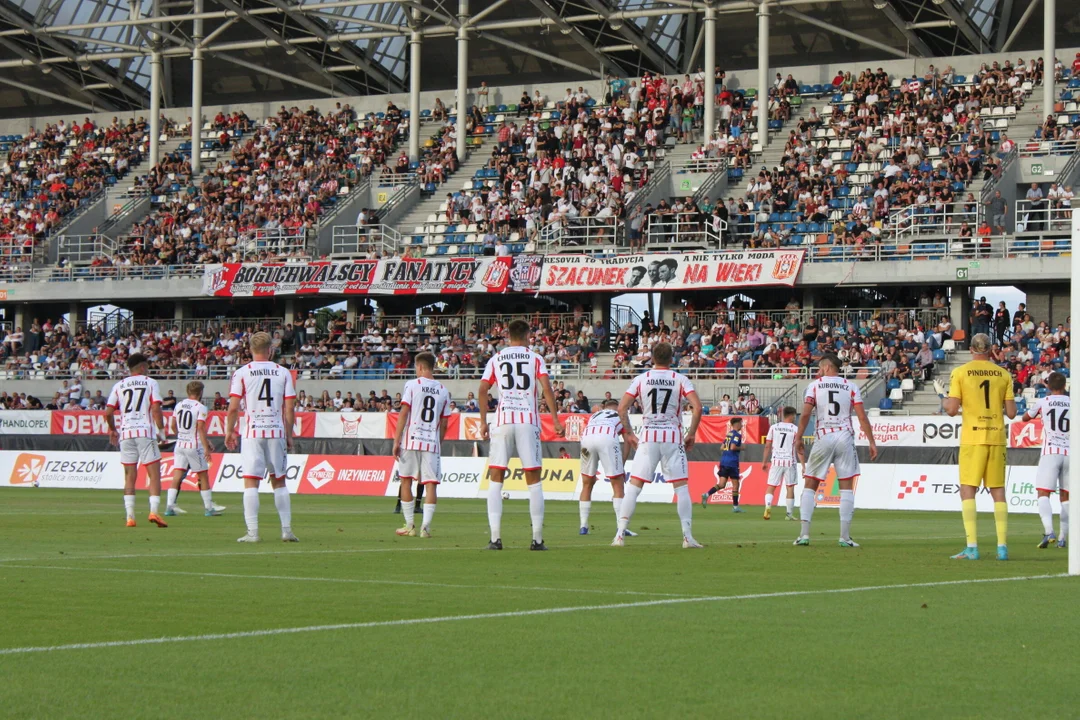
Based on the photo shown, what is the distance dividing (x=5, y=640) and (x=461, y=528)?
12.6 metres

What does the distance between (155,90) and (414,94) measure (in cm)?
1231

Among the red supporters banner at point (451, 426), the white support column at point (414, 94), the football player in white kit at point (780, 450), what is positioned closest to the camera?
the football player in white kit at point (780, 450)

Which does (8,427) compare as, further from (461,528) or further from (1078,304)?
(1078,304)

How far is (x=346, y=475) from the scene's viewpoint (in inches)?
1460

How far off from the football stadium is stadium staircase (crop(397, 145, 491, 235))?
171 mm

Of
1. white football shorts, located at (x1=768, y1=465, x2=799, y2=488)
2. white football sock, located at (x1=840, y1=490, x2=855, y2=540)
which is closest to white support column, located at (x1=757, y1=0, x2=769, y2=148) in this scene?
white football shorts, located at (x1=768, y1=465, x2=799, y2=488)

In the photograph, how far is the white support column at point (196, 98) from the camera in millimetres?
61156

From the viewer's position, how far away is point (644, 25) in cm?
5797

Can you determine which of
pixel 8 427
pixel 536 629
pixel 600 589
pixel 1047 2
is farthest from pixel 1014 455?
pixel 8 427

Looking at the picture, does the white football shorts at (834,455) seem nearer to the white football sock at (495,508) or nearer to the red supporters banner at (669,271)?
the white football sock at (495,508)

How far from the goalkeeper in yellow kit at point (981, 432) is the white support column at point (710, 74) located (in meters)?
39.2

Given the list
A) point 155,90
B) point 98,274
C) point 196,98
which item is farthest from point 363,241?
point 155,90

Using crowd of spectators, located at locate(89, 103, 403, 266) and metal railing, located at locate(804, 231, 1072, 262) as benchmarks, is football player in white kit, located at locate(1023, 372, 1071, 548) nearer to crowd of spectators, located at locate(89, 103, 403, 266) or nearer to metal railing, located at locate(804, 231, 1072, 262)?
metal railing, located at locate(804, 231, 1072, 262)

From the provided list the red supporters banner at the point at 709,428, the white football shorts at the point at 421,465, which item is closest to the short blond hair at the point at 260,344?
the white football shorts at the point at 421,465
